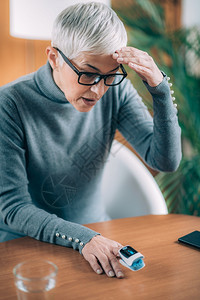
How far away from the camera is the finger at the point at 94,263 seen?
861 mm

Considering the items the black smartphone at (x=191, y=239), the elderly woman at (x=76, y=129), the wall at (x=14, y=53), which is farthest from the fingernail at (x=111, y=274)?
the wall at (x=14, y=53)

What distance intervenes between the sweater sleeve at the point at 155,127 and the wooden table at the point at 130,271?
0.94ft

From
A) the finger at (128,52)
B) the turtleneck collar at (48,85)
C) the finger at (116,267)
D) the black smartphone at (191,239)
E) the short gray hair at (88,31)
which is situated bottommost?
the black smartphone at (191,239)

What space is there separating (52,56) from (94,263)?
0.69 m

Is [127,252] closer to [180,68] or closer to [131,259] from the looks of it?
[131,259]

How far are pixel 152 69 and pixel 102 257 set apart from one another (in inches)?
25.0

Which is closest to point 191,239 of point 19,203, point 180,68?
point 19,203

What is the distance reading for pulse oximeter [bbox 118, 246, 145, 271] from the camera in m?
0.86

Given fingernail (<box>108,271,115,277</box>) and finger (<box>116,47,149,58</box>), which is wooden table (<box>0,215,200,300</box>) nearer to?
fingernail (<box>108,271,115,277</box>)

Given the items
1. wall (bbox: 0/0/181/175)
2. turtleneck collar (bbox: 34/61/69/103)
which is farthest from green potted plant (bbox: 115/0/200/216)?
turtleneck collar (bbox: 34/61/69/103)

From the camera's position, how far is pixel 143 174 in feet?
5.24

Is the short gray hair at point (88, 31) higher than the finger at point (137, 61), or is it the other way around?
the short gray hair at point (88, 31)

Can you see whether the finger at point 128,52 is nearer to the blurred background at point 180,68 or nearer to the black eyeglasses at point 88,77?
the black eyeglasses at point 88,77

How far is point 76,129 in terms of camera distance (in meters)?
1.35
